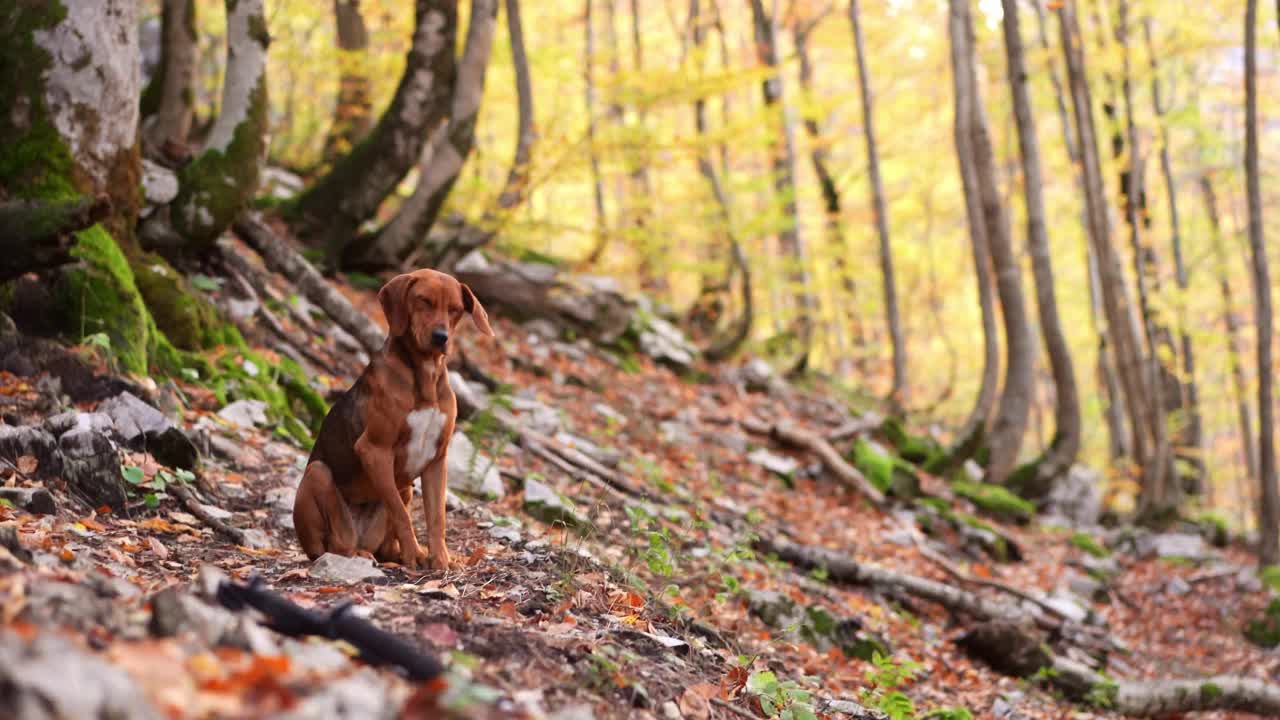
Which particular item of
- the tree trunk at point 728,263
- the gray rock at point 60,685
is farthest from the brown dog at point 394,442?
the tree trunk at point 728,263

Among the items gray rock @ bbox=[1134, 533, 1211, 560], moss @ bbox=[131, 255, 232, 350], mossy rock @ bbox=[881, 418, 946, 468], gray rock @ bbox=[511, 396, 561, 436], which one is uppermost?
moss @ bbox=[131, 255, 232, 350]

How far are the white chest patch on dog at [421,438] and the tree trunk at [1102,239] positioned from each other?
12003mm

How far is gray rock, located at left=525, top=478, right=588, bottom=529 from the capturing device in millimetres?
6727

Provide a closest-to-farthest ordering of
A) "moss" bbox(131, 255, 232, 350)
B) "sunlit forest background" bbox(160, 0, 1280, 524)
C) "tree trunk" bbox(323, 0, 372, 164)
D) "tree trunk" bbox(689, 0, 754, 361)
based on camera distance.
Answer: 1. "moss" bbox(131, 255, 232, 350)
2. "sunlit forest background" bbox(160, 0, 1280, 524)
3. "tree trunk" bbox(323, 0, 372, 164)
4. "tree trunk" bbox(689, 0, 754, 361)

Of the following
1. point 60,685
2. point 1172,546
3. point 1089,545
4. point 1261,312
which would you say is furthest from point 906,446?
point 60,685

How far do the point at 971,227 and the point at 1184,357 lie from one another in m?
9.56

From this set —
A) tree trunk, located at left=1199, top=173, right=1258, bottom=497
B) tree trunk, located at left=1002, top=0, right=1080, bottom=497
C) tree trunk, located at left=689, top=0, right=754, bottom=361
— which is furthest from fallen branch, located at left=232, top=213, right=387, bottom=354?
tree trunk, located at left=1199, top=173, right=1258, bottom=497

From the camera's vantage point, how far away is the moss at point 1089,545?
12.5 metres

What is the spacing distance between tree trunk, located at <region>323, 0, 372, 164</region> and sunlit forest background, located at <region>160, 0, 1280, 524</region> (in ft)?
0.74

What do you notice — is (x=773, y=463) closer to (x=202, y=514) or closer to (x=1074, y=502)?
(x=1074, y=502)

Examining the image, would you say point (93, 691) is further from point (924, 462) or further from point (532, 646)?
point (924, 462)

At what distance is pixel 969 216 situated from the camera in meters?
16.0

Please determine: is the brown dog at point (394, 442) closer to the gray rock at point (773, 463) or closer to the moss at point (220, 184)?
the moss at point (220, 184)

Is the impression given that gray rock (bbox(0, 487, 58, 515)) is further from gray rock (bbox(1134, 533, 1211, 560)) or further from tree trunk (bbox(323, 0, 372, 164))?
gray rock (bbox(1134, 533, 1211, 560))
